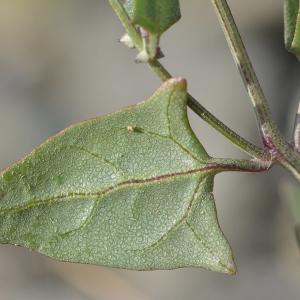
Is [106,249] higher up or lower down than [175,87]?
lower down

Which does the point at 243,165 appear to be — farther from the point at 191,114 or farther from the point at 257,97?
the point at 191,114

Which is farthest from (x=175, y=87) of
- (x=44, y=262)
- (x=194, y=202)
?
(x=44, y=262)

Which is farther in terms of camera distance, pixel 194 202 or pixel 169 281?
pixel 169 281

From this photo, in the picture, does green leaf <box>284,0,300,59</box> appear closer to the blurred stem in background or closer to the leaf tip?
the blurred stem in background

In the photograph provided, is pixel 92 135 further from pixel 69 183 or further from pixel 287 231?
pixel 287 231

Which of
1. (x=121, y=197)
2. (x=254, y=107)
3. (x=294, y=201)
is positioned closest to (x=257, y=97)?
(x=254, y=107)

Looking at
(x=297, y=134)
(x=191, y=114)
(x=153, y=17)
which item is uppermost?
(x=153, y=17)
